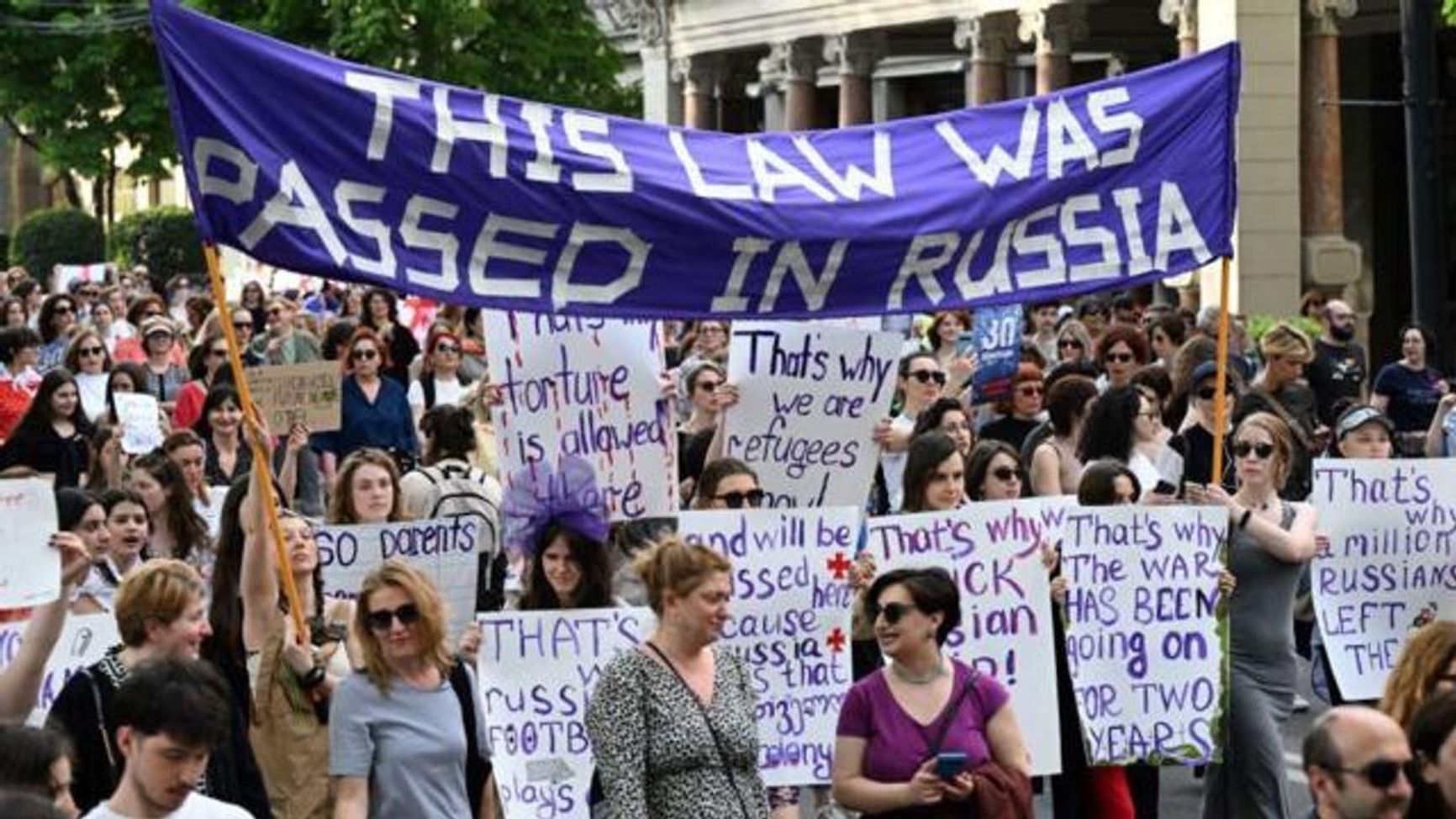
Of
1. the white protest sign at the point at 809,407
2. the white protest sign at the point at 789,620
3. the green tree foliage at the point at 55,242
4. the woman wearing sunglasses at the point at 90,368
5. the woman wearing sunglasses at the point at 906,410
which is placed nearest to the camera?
the white protest sign at the point at 789,620

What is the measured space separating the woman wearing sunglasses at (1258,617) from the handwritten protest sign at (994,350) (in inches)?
249

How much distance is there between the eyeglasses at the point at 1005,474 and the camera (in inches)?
517

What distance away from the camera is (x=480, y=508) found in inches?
556

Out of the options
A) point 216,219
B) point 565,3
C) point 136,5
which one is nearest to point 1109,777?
point 216,219

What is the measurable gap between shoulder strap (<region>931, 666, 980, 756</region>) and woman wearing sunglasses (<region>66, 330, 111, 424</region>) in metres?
11.8

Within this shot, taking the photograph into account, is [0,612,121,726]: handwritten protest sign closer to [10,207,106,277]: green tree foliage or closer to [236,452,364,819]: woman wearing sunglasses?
[236,452,364,819]: woman wearing sunglasses

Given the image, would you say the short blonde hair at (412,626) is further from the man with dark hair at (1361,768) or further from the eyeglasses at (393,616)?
the man with dark hair at (1361,768)

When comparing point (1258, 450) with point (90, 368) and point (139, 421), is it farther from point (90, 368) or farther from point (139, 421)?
point (90, 368)

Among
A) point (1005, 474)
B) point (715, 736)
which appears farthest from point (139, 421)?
point (715, 736)

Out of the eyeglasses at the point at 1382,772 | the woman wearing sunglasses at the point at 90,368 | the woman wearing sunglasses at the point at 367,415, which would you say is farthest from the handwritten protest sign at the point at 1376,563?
the woman wearing sunglasses at the point at 90,368

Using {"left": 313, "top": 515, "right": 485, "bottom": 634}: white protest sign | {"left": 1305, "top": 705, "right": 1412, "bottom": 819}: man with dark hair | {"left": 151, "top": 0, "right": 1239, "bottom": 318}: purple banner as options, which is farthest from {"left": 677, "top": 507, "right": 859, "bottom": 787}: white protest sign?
{"left": 1305, "top": 705, "right": 1412, "bottom": 819}: man with dark hair

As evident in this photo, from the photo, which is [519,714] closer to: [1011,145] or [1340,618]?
[1011,145]

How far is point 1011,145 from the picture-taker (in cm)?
1165

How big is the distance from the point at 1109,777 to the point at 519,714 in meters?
2.50
